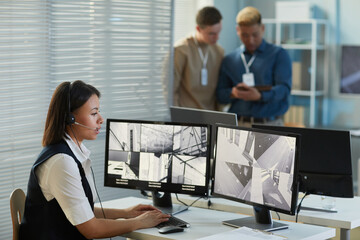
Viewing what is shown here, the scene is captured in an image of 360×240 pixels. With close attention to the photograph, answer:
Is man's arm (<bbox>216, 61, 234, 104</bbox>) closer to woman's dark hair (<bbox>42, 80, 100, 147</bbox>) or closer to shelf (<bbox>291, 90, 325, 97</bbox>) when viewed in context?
shelf (<bbox>291, 90, 325, 97</bbox>)

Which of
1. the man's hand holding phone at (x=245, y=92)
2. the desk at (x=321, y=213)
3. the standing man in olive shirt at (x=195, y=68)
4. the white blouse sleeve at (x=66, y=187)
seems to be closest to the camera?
the white blouse sleeve at (x=66, y=187)

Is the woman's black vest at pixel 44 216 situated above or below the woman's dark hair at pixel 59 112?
below

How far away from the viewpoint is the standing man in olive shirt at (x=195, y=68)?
4824mm

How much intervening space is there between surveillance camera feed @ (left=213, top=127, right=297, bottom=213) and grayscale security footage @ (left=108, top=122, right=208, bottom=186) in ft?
0.34

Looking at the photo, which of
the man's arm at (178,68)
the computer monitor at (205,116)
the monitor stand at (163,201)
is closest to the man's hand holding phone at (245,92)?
the man's arm at (178,68)

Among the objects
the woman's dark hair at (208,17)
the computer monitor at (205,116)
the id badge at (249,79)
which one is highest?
the woman's dark hair at (208,17)

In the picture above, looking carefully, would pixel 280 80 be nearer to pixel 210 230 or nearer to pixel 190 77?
pixel 190 77

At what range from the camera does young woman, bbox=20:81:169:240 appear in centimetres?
265

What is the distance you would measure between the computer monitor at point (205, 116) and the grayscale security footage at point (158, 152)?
22cm

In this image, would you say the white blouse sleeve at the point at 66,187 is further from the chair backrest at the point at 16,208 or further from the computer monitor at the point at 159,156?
the computer monitor at the point at 159,156

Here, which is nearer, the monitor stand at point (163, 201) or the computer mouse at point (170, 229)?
the computer mouse at point (170, 229)

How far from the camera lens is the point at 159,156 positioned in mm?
3088

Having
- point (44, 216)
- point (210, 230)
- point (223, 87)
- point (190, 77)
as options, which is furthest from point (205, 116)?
point (223, 87)

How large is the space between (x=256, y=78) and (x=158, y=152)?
78.4 inches
